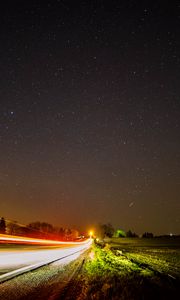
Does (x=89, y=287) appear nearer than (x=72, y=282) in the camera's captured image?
Yes

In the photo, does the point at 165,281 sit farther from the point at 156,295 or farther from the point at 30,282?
the point at 30,282

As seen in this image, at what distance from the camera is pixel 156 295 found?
903 cm

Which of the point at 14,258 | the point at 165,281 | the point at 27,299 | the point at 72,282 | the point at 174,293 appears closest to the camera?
the point at 27,299

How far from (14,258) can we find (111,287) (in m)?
7.77

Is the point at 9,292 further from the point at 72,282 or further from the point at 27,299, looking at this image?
the point at 72,282

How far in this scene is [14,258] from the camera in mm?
16578

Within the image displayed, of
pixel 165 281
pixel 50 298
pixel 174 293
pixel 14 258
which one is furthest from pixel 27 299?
pixel 14 258

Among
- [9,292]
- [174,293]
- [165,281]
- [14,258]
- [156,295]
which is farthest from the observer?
[14,258]

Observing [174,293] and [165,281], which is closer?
[174,293]

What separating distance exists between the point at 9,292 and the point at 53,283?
9.25 feet

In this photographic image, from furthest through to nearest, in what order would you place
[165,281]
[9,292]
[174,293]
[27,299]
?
[165,281] < [174,293] < [9,292] < [27,299]

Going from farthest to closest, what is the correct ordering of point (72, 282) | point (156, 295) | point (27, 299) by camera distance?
point (72, 282), point (156, 295), point (27, 299)

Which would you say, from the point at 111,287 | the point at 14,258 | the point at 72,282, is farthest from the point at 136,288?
the point at 14,258

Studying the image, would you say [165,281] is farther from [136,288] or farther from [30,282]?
[30,282]
